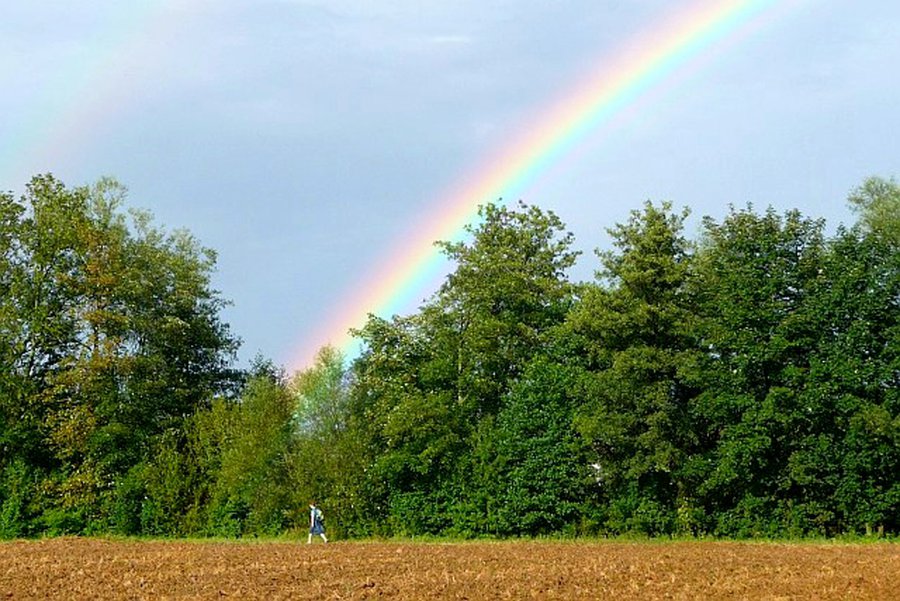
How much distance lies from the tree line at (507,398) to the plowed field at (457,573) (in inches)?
402

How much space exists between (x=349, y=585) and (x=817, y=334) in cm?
3143

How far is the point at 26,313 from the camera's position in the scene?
5981cm

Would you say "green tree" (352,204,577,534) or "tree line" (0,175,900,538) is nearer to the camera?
"tree line" (0,175,900,538)

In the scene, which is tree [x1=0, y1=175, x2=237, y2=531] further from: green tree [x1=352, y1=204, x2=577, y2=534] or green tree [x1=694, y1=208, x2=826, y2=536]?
green tree [x1=694, y1=208, x2=826, y2=536]

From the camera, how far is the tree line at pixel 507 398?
4844 cm

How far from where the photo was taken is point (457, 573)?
91.0ft

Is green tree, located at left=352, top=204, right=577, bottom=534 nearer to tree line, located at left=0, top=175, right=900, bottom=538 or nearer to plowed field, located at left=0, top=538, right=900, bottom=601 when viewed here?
tree line, located at left=0, top=175, right=900, bottom=538

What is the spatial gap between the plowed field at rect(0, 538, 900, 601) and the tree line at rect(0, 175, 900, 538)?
10.2 m

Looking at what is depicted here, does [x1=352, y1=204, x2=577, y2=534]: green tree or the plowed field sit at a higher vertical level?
[x1=352, y1=204, x2=577, y2=534]: green tree

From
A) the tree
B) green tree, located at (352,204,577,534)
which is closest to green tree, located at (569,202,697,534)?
green tree, located at (352,204,577,534)

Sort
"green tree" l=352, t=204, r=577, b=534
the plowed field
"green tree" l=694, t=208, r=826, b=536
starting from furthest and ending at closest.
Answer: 1. "green tree" l=352, t=204, r=577, b=534
2. "green tree" l=694, t=208, r=826, b=536
3. the plowed field

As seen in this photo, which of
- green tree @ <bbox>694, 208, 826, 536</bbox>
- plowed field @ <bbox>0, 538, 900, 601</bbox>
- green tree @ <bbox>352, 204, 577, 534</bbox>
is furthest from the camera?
green tree @ <bbox>352, 204, 577, 534</bbox>

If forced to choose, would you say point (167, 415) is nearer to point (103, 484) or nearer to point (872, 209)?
point (103, 484)

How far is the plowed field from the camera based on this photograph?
2348 centimetres
